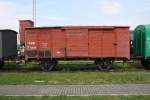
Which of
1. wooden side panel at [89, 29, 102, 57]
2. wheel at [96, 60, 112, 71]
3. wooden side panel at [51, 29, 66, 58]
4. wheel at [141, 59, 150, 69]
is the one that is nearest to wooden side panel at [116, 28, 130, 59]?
wheel at [96, 60, 112, 71]

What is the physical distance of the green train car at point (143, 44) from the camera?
91.0ft

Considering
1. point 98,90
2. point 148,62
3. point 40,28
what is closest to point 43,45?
point 40,28

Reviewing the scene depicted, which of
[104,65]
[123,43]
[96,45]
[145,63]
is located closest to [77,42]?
[96,45]

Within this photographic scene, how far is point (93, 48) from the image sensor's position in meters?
27.4

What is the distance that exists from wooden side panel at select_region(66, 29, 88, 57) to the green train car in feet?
13.2

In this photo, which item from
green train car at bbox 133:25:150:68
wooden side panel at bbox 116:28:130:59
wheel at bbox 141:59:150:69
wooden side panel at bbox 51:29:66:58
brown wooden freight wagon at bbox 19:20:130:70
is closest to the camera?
wooden side panel at bbox 116:28:130:59

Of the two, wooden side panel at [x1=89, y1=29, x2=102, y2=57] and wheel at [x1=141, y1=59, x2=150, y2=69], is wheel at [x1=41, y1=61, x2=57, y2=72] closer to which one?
wooden side panel at [x1=89, y1=29, x2=102, y2=57]

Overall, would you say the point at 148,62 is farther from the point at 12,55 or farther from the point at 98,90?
the point at 98,90

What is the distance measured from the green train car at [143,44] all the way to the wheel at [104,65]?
2424 mm

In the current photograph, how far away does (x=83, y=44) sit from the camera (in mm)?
27406

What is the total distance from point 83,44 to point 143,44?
4228 millimetres

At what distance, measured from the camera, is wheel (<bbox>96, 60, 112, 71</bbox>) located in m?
Answer: 27.5

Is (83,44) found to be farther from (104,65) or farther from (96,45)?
(104,65)

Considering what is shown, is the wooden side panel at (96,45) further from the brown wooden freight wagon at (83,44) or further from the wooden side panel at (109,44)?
the wooden side panel at (109,44)
